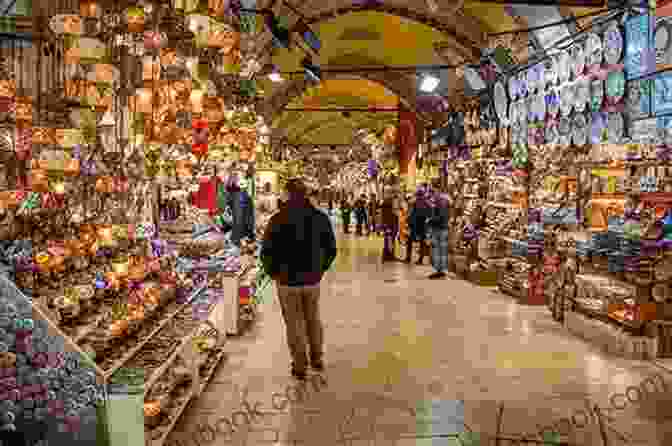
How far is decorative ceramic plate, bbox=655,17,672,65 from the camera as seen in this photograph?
5.62 meters

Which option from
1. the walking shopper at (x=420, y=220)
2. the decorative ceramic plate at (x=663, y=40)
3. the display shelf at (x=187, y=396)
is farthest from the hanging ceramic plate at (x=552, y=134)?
the display shelf at (x=187, y=396)

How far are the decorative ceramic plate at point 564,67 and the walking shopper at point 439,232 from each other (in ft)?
8.33

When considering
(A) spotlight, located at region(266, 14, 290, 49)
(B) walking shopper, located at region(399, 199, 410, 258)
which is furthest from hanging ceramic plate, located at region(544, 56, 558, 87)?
(B) walking shopper, located at region(399, 199, 410, 258)

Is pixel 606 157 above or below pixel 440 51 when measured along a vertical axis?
below

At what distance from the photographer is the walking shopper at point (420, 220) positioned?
35.6 feet

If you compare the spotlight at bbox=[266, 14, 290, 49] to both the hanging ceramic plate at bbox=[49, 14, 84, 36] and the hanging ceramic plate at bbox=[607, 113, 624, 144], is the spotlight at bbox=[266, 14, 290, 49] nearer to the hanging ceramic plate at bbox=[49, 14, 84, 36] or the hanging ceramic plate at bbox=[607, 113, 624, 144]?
the hanging ceramic plate at bbox=[49, 14, 84, 36]

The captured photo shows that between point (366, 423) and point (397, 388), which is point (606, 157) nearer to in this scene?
point (397, 388)

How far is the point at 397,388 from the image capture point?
4.22m

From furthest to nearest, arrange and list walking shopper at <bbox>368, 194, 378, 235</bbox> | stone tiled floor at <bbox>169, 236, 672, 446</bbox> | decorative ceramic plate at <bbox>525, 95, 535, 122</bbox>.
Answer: walking shopper at <bbox>368, 194, 378, 235</bbox> → decorative ceramic plate at <bbox>525, 95, 535, 122</bbox> → stone tiled floor at <bbox>169, 236, 672, 446</bbox>

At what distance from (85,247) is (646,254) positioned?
174 inches

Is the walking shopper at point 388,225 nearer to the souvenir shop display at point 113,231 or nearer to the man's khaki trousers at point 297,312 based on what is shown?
the souvenir shop display at point 113,231

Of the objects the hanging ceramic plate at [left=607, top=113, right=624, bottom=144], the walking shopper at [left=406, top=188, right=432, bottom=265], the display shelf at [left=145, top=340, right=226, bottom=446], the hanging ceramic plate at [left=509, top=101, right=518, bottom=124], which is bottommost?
the display shelf at [left=145, top=340, right=226, bottom=446]

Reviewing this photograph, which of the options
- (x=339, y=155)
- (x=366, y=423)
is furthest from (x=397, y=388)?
(x=339, y=155)

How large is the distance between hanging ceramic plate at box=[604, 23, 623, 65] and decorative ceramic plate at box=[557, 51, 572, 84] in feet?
2.83
